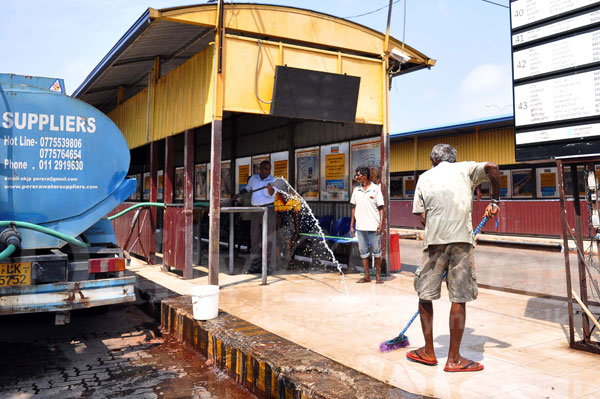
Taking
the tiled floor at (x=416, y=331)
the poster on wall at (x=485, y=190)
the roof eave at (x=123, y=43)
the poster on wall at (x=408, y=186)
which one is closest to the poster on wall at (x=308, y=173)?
the tiled floor at (x=416, y=331)

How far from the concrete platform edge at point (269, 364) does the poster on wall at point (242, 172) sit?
25.8 ft

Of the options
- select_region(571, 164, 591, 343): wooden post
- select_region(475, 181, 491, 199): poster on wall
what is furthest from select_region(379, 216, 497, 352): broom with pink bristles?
select_region(475, 181, 491, 199): poster on wall

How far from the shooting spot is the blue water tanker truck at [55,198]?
16.1 ft

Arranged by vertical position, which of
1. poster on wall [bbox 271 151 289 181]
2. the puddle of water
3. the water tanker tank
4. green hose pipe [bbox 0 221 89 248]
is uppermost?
poster on wall [bbox 271 151 289 181]

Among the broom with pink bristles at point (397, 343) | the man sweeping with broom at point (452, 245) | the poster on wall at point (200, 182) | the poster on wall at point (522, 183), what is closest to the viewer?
the man sweeping with broom at point (452, 245)

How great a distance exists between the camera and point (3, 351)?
5.39 meters

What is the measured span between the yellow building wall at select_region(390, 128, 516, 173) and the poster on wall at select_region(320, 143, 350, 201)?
9109mm

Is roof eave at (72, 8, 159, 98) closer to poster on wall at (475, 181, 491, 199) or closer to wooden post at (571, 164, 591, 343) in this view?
wooden post at (571, 164, 591, 343)

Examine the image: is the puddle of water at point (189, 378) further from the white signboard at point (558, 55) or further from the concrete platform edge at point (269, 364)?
the white signboard at point (558, 55)

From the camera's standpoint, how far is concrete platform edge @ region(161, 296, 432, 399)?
3508 millimetres

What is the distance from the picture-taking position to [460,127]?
18.4 meters

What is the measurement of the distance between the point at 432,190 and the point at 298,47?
4.74 meters

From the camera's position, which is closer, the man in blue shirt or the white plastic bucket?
the white plastic bucket

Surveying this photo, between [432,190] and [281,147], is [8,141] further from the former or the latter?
[281,147]
